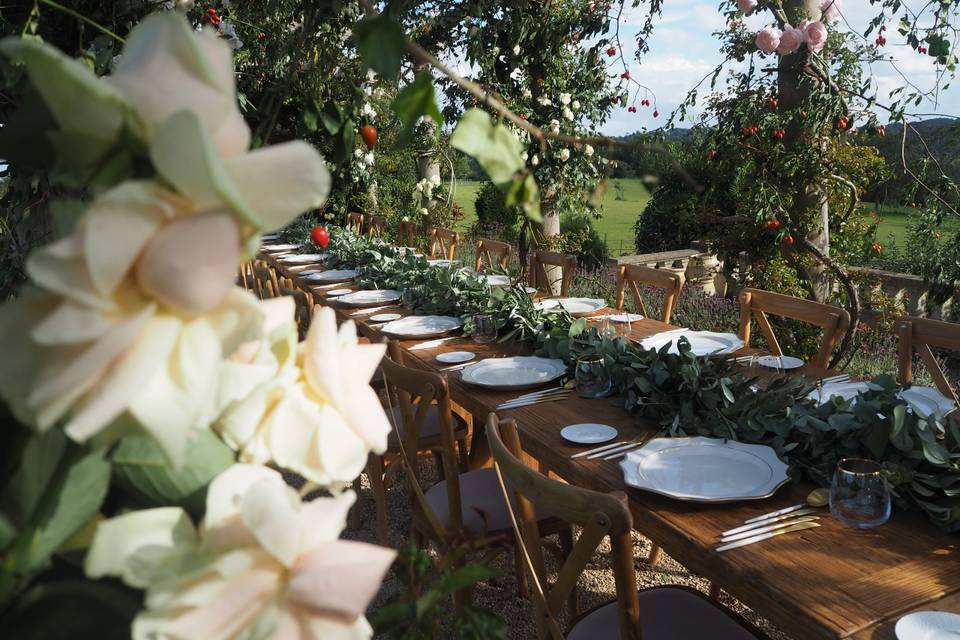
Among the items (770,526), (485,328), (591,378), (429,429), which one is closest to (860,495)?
(770,526)

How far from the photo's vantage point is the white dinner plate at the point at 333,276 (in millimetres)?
4395

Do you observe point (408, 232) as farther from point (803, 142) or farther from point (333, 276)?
point (803, 142)

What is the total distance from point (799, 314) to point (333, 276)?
263cm

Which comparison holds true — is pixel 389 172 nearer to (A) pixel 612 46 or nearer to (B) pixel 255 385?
(A) pixel 612 46

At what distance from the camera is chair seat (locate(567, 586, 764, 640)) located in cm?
160

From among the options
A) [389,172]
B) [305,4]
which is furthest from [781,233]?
[389,172]

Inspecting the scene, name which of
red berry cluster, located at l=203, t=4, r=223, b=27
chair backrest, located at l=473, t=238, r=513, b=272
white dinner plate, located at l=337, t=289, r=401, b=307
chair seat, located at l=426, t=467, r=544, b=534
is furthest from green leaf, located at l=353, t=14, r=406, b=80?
chair backrest, located at l=473, t=238, r=513, b=272

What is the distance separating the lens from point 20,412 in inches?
8.3

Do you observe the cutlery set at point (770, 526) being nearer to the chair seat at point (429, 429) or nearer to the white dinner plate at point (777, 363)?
the white dinner plate at point (777, 363)

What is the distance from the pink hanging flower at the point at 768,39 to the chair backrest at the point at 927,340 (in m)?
1.57

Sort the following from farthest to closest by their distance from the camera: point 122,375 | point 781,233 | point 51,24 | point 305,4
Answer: point 781,233, point 51,24, point 305,4, point 122,375

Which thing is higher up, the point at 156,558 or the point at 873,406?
the point at 156,558

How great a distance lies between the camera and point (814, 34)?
3.36 m

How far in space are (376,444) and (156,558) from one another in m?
0.09
